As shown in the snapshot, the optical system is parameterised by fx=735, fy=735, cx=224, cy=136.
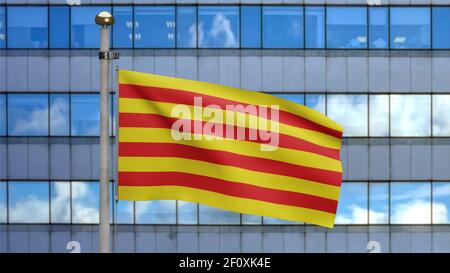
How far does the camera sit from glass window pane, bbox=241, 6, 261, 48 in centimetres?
2970

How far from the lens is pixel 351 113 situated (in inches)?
1176

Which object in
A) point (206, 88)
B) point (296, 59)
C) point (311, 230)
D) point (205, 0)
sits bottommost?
point (311, 230)

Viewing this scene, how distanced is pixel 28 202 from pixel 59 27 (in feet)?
23.8

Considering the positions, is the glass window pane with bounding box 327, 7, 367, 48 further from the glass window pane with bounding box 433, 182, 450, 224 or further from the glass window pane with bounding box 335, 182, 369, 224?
the glass window pane with bounding box 433, 182, 450, 224

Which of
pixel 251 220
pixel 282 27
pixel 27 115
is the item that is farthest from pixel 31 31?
pixel 251 220

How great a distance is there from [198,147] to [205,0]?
19040 mm

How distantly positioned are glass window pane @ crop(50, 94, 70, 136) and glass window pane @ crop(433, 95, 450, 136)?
49.1 feet

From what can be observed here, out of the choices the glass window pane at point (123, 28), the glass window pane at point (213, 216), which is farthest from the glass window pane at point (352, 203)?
the glass window pane at point (123, 28)

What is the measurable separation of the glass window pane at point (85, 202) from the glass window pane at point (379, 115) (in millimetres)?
11553

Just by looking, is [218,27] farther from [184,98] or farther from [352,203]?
[184,98]

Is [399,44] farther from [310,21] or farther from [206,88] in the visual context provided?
[206,88]

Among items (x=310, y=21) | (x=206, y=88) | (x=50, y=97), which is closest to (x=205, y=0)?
(x=310, y=21)

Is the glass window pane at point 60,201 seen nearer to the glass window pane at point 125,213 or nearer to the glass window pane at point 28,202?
the glass window pane at point 28,202

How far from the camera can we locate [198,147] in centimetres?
1143
